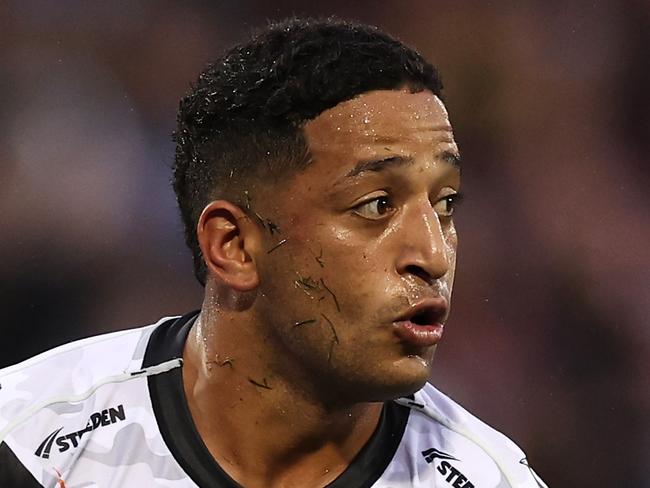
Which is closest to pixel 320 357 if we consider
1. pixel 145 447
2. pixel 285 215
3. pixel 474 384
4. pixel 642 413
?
pixel 285 215

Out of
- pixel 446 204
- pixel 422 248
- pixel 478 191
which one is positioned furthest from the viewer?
pixel 478 191

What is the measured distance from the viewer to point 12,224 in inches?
161

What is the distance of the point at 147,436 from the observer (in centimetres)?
229

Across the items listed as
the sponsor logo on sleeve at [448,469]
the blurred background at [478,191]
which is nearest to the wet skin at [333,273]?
the sponsor logo on sleeve at [448,469]

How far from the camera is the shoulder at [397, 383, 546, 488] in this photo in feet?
7.61

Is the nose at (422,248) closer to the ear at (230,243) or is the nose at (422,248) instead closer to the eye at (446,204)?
the eye at (446,204)

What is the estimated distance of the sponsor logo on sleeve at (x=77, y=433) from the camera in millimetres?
2229

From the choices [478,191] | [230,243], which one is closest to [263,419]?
[230,243]

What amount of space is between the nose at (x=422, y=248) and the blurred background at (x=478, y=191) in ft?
6.98

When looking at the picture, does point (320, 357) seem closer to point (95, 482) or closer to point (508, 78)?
point (95, 482)

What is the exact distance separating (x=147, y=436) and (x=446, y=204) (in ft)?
2.46

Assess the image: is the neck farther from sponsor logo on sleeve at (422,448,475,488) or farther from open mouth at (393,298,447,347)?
open mouth at (393,298,447,347)

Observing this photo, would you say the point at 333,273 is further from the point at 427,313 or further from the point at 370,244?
the point at 427,313

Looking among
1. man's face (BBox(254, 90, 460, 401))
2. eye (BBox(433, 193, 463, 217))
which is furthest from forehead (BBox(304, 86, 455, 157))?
eye (BBox(433, 193, 463, 217))
